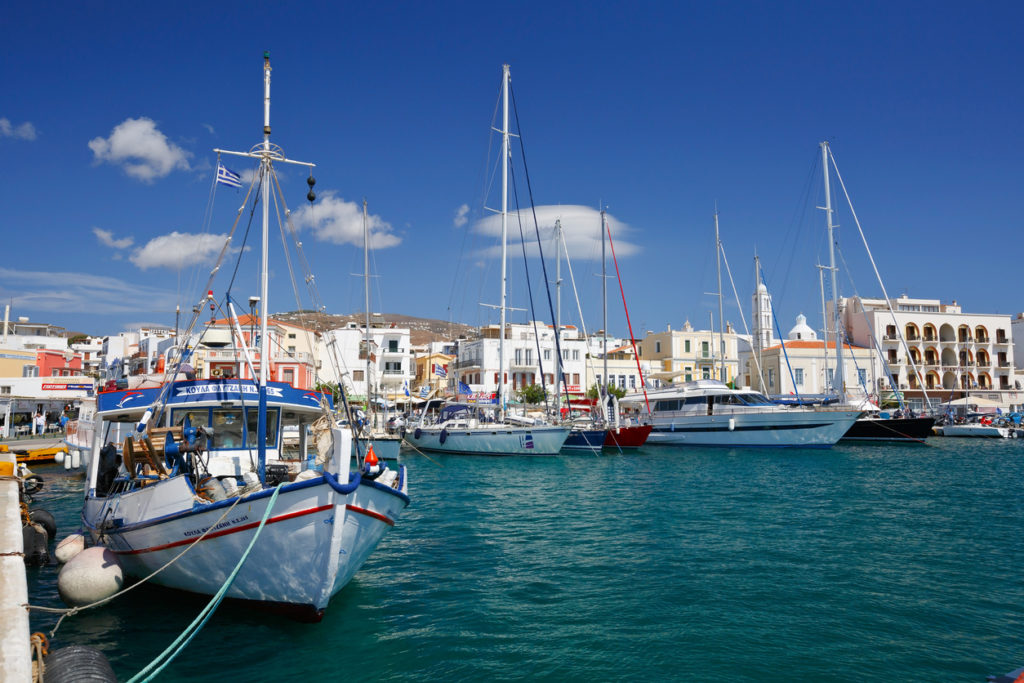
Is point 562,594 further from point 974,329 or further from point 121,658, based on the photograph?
point 974,329

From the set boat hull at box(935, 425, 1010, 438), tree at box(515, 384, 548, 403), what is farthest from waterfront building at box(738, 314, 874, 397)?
tree at box(515, 384, 548, 403)

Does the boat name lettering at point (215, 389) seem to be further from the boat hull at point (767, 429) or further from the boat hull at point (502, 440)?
the boat hull at point (767, 429)

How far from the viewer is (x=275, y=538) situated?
934 centimetres

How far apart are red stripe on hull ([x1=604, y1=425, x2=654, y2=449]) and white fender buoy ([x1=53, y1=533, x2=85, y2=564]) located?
96.9 ft

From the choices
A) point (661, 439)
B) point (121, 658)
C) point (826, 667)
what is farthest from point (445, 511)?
point (661, 439)

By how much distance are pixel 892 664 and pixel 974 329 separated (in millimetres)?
81153

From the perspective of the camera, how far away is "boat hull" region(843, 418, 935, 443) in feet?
142

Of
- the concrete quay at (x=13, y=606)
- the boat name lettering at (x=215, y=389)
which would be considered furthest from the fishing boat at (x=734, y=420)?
the concrete quay at (x=13, y=606)

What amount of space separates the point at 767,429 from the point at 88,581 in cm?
3703

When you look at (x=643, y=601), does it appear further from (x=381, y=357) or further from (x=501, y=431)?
(x=381, y=357)

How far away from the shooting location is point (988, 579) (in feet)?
41.0

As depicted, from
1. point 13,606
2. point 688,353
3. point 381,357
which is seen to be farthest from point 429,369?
point 13,606

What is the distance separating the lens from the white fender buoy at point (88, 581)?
35.0 ft

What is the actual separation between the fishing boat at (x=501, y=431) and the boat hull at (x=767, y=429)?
1078 cm
